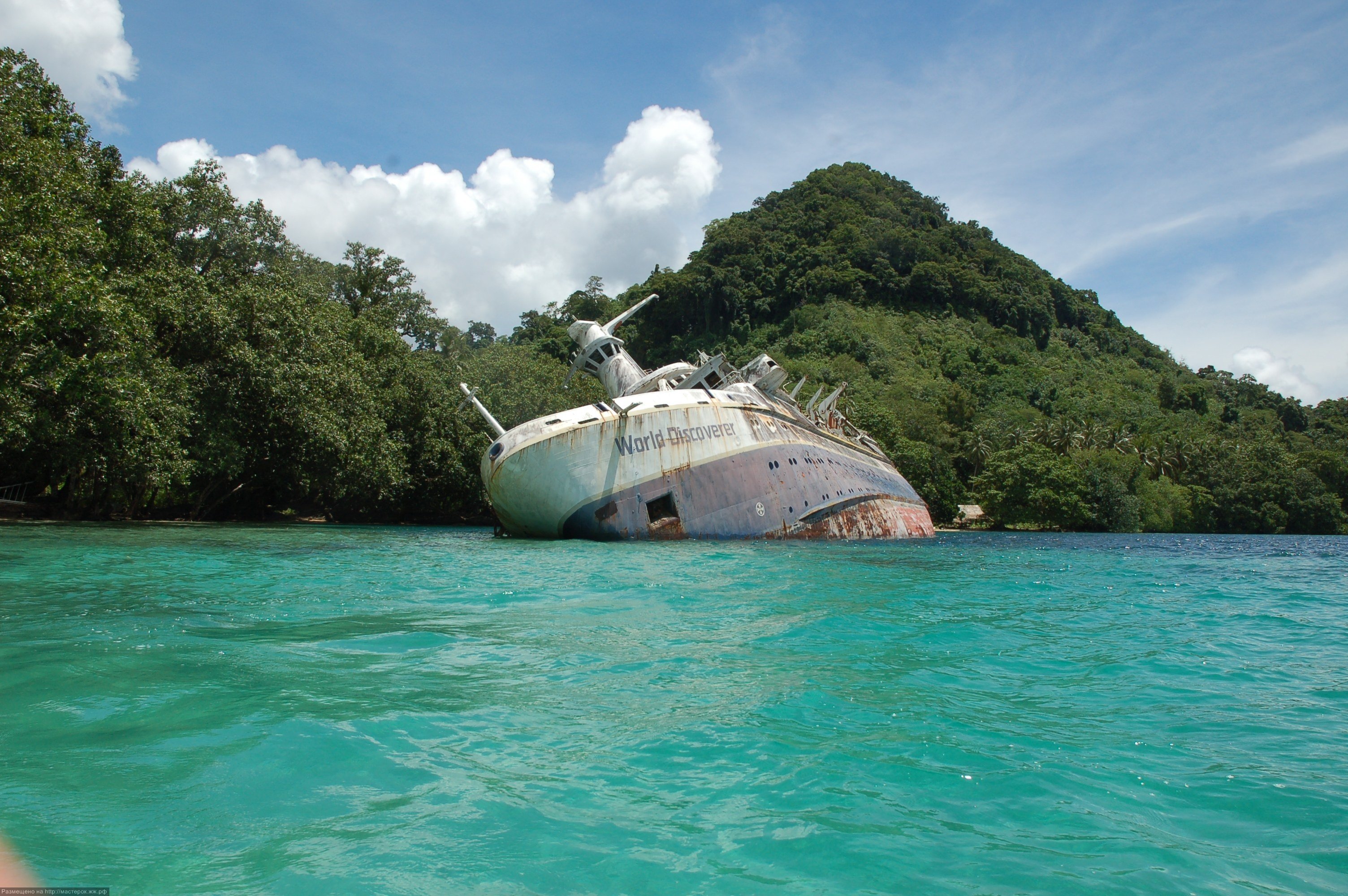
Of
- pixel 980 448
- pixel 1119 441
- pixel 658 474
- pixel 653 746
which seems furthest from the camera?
pixel 1119 441

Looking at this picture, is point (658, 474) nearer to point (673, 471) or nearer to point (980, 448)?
point (673, 471)

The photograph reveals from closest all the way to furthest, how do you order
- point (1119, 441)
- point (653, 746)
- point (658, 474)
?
point (653, 746) < point (658, 474) < point (1119, 441)

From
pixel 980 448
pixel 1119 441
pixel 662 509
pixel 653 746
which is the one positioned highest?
pixel 1119 441

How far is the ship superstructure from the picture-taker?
787 inches

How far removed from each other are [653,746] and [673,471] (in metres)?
16.2

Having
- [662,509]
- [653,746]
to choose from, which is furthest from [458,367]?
[653,746]

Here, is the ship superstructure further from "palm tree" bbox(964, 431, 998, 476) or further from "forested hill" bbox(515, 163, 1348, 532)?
"palm tree" bbox(964, 431, 998, 476)

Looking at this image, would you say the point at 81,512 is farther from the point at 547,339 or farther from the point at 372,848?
the point at 547,339

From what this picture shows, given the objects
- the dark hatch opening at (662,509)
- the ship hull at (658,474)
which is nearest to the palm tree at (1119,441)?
the ship hull at (658,474)

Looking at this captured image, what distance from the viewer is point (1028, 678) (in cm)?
647

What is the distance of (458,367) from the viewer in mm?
40875

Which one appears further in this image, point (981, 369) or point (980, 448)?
point (981, 369)

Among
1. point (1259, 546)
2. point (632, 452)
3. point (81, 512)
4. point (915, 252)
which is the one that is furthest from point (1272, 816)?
point (915, 252)

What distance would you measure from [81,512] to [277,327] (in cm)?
888
